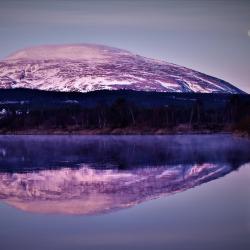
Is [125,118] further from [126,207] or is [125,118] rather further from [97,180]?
[126,207]

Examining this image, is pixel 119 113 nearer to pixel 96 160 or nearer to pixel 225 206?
pixel 96 160

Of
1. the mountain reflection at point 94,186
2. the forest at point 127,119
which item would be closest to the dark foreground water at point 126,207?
the mountain reflection at point 94,186

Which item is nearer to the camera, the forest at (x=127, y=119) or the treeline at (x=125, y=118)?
the forest at (x=127, y=119)

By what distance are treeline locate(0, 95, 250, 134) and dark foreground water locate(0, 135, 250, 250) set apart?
4913 centimetres

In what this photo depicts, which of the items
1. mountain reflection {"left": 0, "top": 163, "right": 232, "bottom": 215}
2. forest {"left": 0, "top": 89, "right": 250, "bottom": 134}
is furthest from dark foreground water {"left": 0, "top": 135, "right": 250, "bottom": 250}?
forest {"left": 0, "top": 89, "right": 250, "bottom": 134}

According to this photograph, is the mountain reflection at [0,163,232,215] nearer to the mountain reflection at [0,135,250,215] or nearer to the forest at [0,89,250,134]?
the mountain reflection at [0,135,250,215]

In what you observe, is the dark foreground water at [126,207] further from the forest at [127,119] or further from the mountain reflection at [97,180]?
the forest at [127,119]

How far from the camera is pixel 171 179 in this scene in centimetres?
1421

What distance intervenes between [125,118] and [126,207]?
196 feet

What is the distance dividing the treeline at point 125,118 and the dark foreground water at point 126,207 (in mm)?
49126

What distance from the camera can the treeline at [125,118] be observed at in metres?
69.3

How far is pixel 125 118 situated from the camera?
69.6 meters

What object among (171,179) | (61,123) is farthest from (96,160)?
(61,123)

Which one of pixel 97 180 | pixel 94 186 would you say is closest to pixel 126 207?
pixel 94 186
